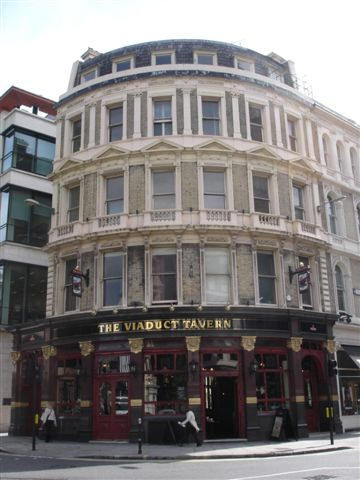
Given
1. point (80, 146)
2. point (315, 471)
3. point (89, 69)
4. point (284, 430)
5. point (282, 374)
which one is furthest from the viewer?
point (89, 69)

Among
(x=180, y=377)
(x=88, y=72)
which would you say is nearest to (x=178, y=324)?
(x=180, y=377)

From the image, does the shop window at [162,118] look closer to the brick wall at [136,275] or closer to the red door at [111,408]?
the brick wall at [136,275]

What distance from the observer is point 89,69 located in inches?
1209

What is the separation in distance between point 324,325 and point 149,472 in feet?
49.2

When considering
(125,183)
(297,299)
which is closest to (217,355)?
(297,299)

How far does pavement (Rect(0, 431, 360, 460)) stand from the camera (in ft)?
59.8

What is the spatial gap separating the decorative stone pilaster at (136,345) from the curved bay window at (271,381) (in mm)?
5289

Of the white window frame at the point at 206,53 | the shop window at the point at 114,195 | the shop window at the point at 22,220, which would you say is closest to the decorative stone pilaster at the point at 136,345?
the shop window at the point at 114,195

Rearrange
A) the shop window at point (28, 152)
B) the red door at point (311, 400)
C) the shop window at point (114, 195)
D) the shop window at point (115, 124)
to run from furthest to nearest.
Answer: the shop window at point (28, 152), the shop window at point (115, 124), the shop window at point (114, 195), the red door at point (311, 400)

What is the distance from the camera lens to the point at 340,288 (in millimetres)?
30250

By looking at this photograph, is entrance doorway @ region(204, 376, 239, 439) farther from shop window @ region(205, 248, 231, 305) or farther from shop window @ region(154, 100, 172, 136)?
shop window @ region(154, 100, 172, 136)

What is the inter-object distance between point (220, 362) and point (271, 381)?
2736mm

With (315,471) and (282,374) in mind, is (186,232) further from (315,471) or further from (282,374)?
(315,471)

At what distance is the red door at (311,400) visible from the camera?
26.0m
